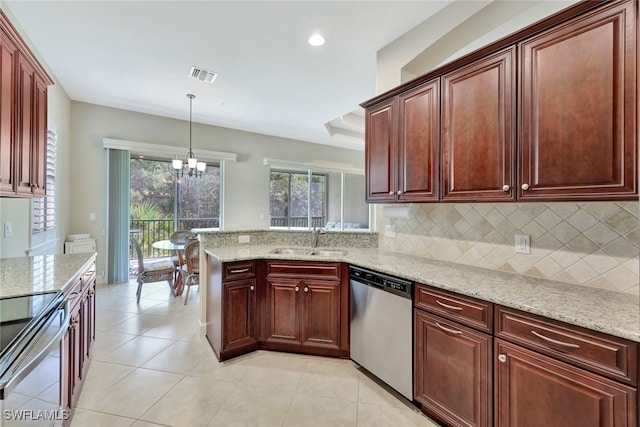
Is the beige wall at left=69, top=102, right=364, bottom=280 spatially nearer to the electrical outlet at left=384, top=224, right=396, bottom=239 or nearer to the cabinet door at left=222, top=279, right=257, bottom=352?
the cabinet door at left=222, top=279, right=257, bottom=352

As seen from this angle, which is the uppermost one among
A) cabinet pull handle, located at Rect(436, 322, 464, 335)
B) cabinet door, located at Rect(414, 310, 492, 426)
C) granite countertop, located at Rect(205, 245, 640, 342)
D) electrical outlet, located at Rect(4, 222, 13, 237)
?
electrical outlet, located at Rect(4, 222, 13, 237)

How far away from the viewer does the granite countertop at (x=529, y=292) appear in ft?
3.89

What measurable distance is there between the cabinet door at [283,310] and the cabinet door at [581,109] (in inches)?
75.4

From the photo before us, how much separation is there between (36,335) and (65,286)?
20.2 inches

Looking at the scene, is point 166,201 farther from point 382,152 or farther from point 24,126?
point 382,152

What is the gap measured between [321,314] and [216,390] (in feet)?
3.23

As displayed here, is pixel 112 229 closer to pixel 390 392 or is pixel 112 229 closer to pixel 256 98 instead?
pixel 256 98

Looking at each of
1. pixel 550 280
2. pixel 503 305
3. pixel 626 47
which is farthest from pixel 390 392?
pixel 626 47

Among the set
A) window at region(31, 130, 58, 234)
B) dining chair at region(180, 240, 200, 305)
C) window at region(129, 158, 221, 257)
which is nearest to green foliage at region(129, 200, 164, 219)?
window at region(129, 158, 221, 257)

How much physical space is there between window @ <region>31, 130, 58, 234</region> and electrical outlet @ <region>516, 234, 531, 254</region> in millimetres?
4504

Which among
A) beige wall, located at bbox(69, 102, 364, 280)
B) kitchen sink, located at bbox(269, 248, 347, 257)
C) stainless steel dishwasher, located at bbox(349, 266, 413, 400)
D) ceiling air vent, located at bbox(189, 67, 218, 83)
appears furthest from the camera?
beige wall, located at bbox(69, 102, 364, 280)

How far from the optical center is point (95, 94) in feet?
14.2

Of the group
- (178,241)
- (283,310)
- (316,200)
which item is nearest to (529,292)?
(283,310)

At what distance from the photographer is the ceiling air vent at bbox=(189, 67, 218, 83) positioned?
3.53 meters
